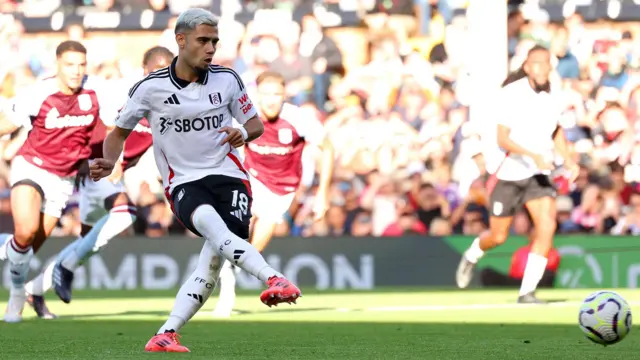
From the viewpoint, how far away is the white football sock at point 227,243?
336 inches

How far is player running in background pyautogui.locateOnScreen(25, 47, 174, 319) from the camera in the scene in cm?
1293

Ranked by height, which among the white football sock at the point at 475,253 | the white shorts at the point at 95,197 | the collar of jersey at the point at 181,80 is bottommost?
the white football sock at the point at 475,253

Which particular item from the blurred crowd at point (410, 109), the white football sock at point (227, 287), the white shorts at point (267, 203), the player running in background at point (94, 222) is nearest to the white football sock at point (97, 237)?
A: the player running in background at point (94, 222)

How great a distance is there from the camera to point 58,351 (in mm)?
9133

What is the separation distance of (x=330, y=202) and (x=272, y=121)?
5284 millimetres

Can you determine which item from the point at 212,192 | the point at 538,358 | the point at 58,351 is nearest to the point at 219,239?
the point at 212,192

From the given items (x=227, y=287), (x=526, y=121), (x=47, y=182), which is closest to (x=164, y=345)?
(x=47, y=182)

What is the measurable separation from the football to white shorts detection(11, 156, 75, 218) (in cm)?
536

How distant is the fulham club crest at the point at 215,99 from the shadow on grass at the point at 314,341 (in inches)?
62.5

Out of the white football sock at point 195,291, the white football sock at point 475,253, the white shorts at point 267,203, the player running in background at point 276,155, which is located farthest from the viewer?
the white football sock at point 475,253

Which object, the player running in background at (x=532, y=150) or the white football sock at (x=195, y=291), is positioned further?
the player running in background at (x=532, y=150)

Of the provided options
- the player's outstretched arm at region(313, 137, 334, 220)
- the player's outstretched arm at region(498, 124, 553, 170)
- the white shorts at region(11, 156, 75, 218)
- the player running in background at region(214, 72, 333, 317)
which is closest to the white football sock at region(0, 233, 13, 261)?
the white shorts at region(11, 156, 75, 218)

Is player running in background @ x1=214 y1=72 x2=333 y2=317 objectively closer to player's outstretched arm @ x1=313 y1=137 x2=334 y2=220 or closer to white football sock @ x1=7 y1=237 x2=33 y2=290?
player's outstretched arm @ x1=313 y1=137 x2=334 y2=220

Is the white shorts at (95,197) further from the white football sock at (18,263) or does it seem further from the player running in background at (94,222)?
the white football sock at (18,263)
